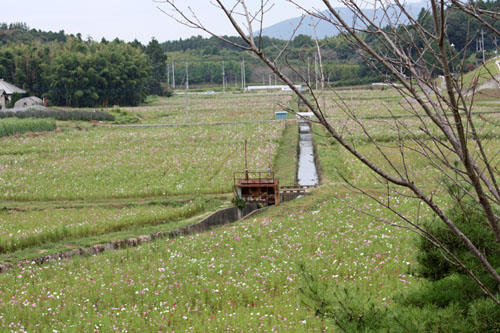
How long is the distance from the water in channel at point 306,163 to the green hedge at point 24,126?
912 inches

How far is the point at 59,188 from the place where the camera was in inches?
1008

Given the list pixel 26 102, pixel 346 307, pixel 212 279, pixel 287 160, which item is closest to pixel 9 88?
pixel 26 102

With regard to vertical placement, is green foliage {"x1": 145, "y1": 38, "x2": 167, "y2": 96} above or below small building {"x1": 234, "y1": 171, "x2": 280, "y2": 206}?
above

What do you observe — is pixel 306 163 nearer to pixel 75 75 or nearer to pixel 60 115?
pixel 60 115

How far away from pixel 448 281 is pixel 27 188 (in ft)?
79.5

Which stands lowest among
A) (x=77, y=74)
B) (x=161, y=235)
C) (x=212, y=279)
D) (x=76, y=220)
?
(x=161, y=235)

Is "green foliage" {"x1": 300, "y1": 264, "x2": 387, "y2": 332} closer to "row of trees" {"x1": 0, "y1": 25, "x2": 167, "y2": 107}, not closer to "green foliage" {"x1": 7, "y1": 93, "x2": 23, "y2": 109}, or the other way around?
"row of trees" {"x1": 0, "y1": 25, "x2": 167, "y2": 107}

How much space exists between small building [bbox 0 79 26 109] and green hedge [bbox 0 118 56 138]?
29.0 meters

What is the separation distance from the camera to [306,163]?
32.9 metres

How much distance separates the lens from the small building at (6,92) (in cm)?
7396

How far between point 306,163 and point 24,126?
26989 mm

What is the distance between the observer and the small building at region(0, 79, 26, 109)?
A: 73956 mm

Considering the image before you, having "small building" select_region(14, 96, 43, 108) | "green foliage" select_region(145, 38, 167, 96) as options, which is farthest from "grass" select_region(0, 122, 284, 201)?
"green foliage" select_region(145, 38, 167, 96)

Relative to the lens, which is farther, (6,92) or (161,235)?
(6,92)
